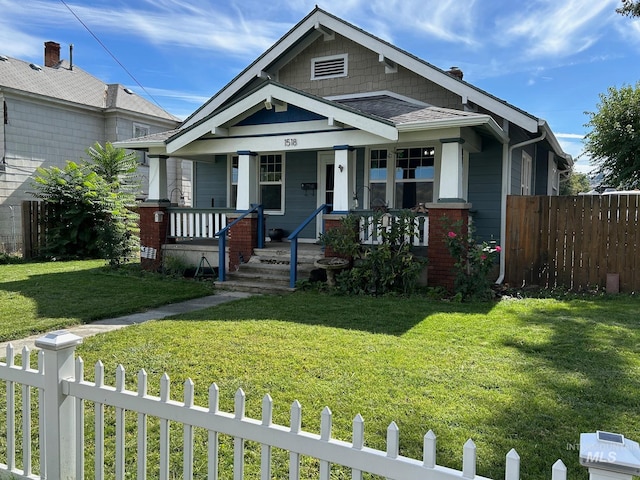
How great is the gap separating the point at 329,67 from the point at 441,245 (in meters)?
6.13

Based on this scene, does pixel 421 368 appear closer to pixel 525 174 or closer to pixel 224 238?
pixel 224 238

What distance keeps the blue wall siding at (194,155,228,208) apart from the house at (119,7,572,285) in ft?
0.11

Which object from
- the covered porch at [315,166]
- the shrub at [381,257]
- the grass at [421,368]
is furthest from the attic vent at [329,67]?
the grass at [421,368]

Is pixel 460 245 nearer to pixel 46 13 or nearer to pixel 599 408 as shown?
pixel 599 408

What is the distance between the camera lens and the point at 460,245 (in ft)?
28.0

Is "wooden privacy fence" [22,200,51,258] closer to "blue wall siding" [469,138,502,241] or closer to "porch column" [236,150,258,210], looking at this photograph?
"porch column" [236,150,258,210]

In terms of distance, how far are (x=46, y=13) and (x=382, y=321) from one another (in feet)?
45.6

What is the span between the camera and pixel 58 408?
8.76 ft

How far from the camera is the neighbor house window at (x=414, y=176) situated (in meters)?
11.4

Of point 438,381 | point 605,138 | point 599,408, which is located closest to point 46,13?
point 438,381

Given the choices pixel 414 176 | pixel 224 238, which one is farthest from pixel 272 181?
pixel 414 176

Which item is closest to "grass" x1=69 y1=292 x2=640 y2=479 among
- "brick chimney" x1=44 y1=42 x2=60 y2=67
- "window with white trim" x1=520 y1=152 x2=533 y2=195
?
"window with white trim" x1=520 y1=152 x2=533 y2=195

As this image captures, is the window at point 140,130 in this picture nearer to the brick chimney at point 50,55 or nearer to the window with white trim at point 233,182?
the brick chimney at point 50,55

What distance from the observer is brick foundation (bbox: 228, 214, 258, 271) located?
10625mm
